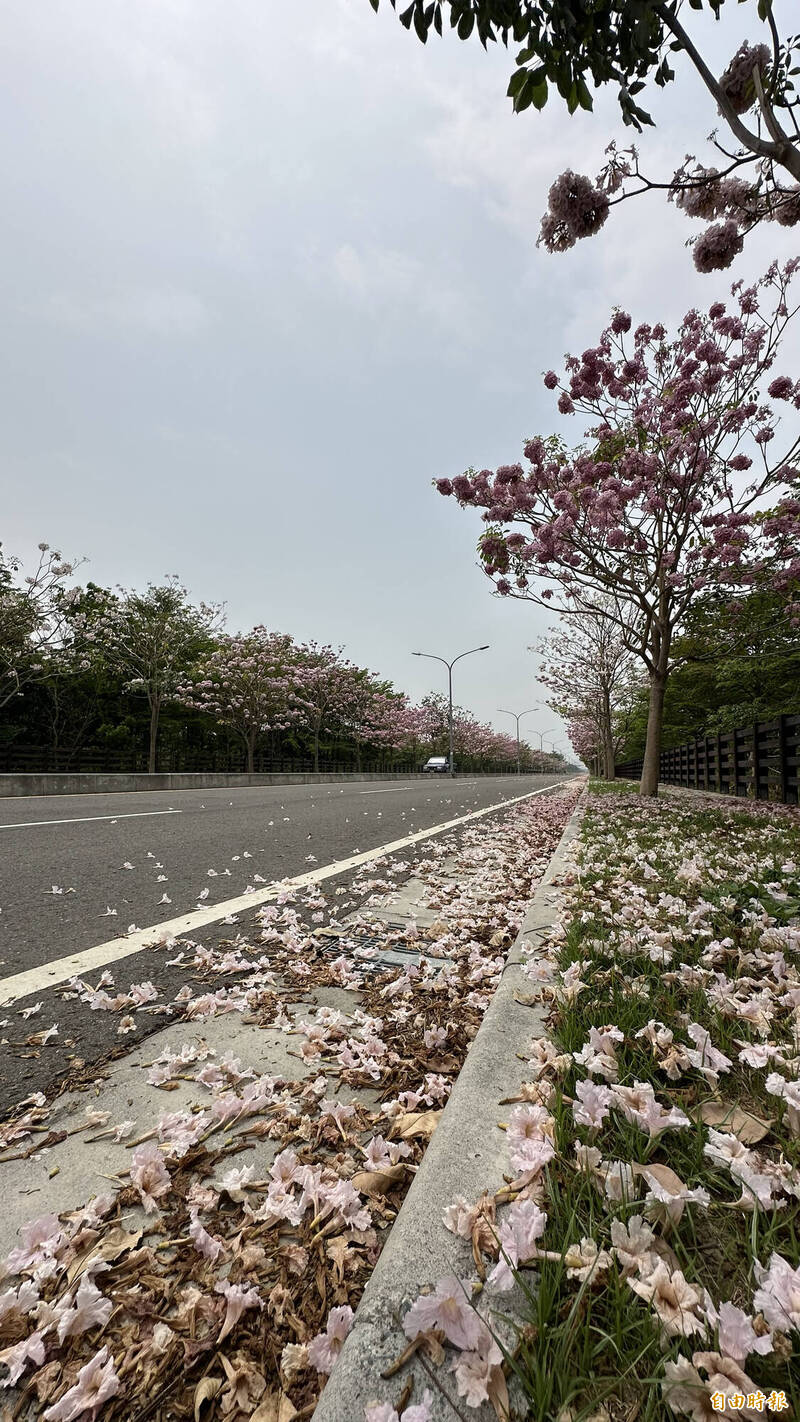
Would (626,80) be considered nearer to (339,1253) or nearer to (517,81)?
(517,81)

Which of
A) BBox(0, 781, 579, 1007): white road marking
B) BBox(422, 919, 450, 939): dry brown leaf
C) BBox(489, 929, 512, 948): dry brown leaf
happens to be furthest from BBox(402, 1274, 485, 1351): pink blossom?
BBox(422, 919, 450, 939): dry brown leaf

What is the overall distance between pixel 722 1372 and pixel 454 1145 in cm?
68

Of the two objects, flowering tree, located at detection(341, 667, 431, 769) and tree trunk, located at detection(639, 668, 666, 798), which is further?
flowering tree, located at detection(341, 667, 431, 769)

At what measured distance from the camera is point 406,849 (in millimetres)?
6785

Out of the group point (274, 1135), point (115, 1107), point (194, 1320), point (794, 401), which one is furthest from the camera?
point (794, 401)

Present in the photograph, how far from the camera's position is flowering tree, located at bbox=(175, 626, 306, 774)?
2909 cm

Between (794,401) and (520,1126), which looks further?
(794,401)

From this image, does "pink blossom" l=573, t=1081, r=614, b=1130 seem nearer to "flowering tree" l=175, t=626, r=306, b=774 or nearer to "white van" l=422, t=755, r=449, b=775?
"flowering tree" l=175, t=626, r=306, b=774

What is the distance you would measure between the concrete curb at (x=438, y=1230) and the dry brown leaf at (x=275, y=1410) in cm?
17

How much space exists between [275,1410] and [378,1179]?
56 cm

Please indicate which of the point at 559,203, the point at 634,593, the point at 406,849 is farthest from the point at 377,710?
the point at 559,203

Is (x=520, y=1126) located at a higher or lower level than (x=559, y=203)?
lower

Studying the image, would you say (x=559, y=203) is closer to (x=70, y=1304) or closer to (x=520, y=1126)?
(x=520, y=1126)

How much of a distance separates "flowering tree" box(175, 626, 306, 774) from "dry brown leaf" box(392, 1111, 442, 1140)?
27.9 metres
